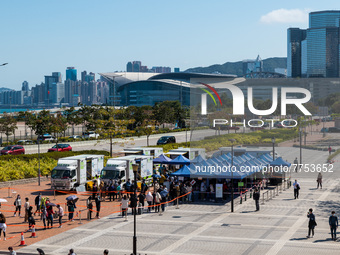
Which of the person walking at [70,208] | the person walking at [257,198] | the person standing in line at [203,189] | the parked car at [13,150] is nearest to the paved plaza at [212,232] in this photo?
the person walking at [257,198]

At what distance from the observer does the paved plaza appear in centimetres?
2256

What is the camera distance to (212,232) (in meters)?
25.7

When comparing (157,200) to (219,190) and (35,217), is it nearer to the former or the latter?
(219,190)

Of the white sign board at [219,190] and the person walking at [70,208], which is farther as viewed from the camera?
the white sign board at [219,190]

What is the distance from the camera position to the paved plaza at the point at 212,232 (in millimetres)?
22562

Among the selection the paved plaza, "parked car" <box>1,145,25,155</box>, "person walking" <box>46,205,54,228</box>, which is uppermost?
"parked car" <box>1,145,25,155</box>

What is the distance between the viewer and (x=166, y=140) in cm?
7369

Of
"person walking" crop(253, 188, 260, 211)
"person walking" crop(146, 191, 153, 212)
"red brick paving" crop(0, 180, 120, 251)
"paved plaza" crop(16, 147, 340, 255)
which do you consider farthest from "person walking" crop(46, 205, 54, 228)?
"person walking" crop(253, 188, 260, 211)

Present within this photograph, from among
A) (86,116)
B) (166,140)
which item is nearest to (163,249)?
(166,140)

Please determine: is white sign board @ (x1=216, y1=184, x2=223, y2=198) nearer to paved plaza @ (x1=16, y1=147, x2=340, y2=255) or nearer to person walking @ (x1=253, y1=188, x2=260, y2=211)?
paved plaza @ (x1=16, y1=147, x2=340, y2=255)

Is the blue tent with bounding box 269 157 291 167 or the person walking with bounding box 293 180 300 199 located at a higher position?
the blue tent with bounding box 269 157 291 167

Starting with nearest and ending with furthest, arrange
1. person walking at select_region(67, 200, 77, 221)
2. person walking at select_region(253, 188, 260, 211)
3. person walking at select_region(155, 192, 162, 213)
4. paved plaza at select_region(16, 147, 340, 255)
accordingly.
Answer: paved plaza at select_region(16, 147, 340, 255), person walking at select_region(67, 200, 77, 221), person walking at select_region(253, 188, 260, 211), person walking at select_region(155, 192, 162, 213)

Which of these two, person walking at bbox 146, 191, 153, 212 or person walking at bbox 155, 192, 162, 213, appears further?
person walking at bbox 146, 191, 153, 212

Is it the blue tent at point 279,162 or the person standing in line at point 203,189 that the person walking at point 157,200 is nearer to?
the person standing in line at point 203,189
